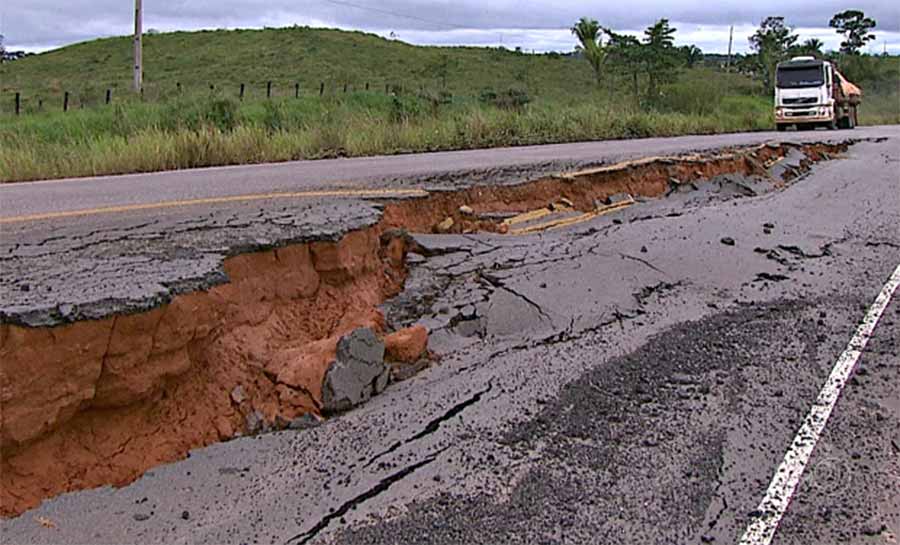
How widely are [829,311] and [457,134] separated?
9.66m

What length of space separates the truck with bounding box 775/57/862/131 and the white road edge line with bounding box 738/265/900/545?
22383mm

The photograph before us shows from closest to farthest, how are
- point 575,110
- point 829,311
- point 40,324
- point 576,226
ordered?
point 40,324, point 829,311, point 576,226, point 575,110

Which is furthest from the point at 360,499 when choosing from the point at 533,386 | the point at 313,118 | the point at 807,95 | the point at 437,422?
the point at 807,95

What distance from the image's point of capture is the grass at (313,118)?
11539mm

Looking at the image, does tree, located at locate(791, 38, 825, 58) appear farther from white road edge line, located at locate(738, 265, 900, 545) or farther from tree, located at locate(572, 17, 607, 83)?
white road edge line, located at locate(738, 265, 900, 545)

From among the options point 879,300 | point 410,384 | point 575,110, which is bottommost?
point 410,384

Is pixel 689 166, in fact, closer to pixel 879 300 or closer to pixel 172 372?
pixel 879 300

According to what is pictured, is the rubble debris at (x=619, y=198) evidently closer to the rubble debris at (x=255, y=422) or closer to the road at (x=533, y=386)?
the road at (x=533, y=386)

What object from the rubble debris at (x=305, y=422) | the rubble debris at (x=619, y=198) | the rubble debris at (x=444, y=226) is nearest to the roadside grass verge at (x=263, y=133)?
the rubble debris at (x=619, y=198)

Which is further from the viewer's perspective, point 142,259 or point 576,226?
point 576,226

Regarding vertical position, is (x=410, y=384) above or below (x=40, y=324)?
below

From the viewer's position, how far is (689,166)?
35.6 ft

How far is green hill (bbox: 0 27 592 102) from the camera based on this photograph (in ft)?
148

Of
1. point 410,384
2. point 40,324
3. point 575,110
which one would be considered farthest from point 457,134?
point 40,324
